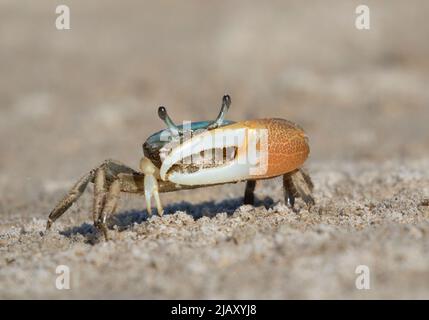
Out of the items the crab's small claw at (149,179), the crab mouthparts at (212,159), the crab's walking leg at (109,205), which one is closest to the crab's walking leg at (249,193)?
the crab mouthparts at (212,159)

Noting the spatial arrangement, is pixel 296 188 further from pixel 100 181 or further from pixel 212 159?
pixel 100 181

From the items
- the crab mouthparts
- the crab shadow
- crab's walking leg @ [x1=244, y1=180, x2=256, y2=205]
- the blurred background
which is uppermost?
the blurred background

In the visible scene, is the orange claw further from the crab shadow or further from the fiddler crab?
the crab shadow

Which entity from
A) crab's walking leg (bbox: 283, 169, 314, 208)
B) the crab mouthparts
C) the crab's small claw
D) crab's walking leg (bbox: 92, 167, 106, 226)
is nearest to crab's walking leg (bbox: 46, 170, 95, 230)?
crab's walking leg (bbox: 92, 167, 106, 226)

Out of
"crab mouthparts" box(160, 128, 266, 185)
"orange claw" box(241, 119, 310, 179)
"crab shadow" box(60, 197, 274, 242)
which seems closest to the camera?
"crab mouthparts" box(160, 128, 266, 185)

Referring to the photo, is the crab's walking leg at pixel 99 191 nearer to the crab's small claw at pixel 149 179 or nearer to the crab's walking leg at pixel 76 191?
the crab's walking leg at pixel 76 191
